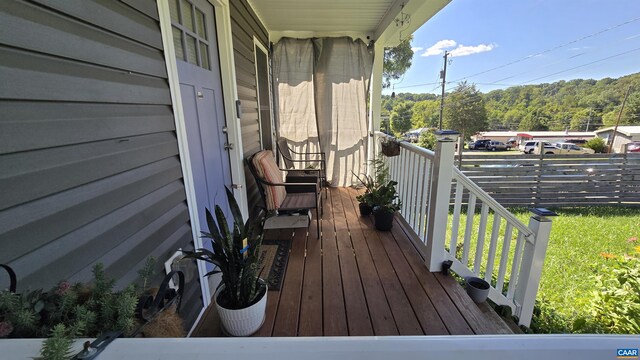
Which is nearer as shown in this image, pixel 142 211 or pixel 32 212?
pixel 32 212

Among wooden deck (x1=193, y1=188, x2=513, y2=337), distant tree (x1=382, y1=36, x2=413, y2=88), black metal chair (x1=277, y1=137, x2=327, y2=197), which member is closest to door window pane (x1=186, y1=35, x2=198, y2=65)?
wooden deck (x1=193, y1=188, x2=513, y2=337)

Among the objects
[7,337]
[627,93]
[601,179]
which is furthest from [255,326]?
[627,93]

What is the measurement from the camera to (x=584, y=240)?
4.49 metres

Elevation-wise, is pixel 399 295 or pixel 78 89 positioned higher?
pixel 78 89

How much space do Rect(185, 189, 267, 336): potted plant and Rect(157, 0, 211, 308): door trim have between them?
294 mm

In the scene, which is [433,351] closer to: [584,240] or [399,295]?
[399,295]

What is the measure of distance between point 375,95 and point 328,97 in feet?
2.62

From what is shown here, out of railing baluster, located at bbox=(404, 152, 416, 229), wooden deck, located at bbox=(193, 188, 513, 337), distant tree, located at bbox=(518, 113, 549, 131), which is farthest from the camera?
distant tree, located at bbox=(518, 113, 549, 131)

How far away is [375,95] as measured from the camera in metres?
4.32

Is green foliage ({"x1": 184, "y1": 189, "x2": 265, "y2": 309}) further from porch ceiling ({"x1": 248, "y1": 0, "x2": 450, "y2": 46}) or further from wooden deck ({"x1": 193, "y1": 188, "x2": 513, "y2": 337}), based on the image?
porch ceiling ({"x1": 248, "y1": 0, "x2": 450, "y2": 46})

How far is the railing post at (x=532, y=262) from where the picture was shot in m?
1.74

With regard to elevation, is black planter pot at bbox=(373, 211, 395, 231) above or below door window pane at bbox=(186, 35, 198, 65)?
below

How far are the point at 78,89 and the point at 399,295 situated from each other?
1.98m

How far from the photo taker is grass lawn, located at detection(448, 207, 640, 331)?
2799 mm
